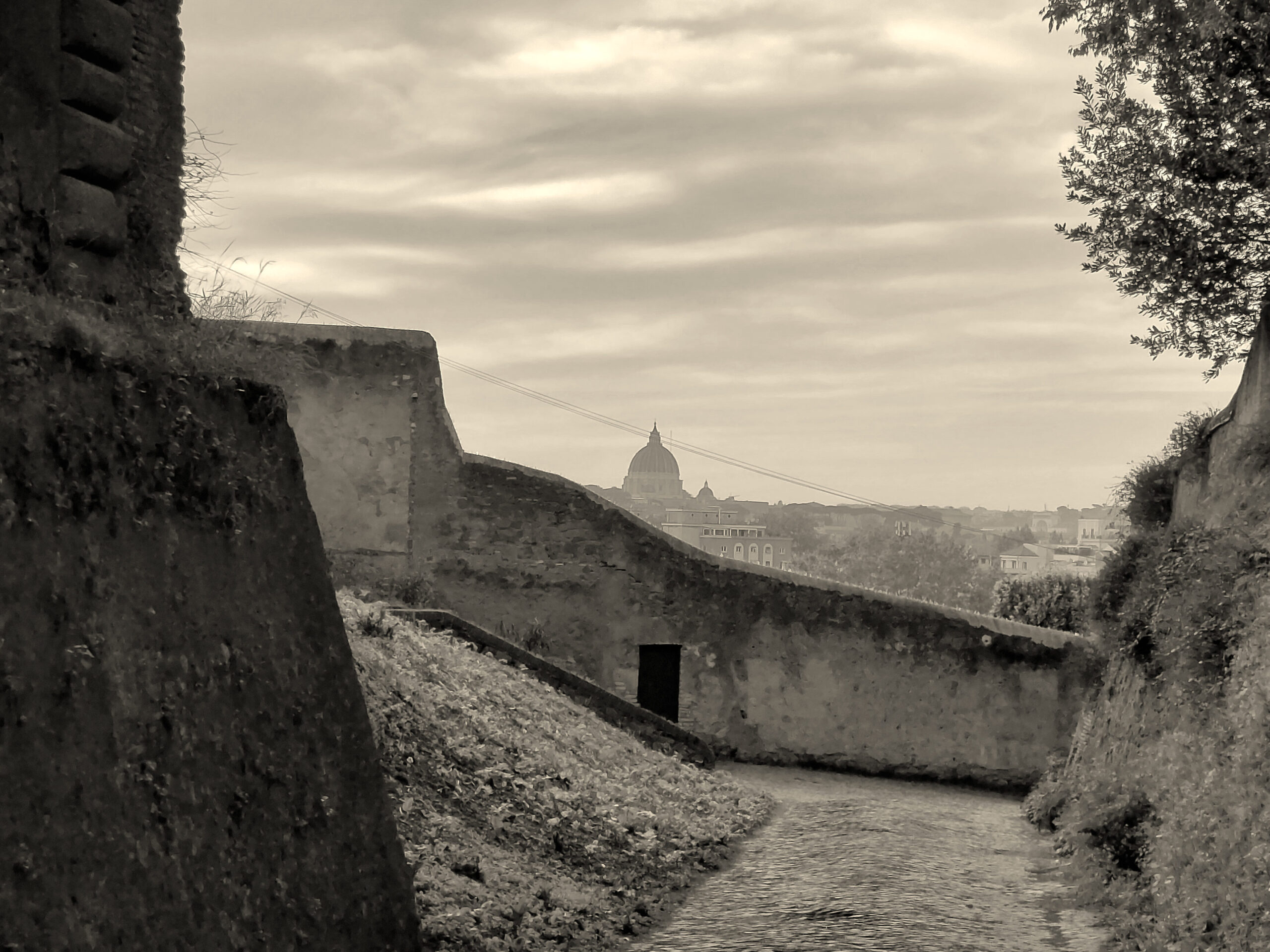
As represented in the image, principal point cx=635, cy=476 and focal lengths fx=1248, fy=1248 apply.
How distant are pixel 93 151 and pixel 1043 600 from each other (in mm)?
16472

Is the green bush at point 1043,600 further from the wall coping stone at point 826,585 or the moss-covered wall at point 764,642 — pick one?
the moss-covered wall at point 764,642

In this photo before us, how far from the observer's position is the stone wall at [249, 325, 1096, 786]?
1590cm

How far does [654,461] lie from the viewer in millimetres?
162250

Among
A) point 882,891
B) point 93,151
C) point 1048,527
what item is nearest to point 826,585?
point 882,891

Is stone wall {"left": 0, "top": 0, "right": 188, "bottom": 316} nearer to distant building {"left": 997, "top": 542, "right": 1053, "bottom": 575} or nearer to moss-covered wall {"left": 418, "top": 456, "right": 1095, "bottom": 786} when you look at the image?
moss-covered wall {"left": 418, "top": 456, "right": 1095, "bottom": 786}

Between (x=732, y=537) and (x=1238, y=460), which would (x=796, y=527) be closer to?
(x=732, y=537)

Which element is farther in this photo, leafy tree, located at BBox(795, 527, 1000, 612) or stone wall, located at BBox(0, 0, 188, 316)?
leafy tree, located at BBox(795, 527, 1000, 612)

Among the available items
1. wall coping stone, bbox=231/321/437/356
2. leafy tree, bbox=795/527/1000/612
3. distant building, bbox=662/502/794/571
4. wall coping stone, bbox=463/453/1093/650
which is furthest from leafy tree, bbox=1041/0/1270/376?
distant building, bbox=662/502/794/571

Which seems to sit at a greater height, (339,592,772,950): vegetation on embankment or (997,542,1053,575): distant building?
(997,542,1053,575): distant building

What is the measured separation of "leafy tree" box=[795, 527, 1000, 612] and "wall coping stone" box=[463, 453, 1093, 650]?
126 feet

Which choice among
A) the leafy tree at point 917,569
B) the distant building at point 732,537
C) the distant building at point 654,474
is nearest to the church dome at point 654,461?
the distant building at point 654,474

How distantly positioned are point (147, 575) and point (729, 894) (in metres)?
4.94

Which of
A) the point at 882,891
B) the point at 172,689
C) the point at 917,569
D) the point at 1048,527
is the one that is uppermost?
the point at 1048,527

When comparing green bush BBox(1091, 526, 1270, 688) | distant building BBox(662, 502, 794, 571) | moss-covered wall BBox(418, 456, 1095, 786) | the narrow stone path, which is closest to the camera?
the narrow stone path
